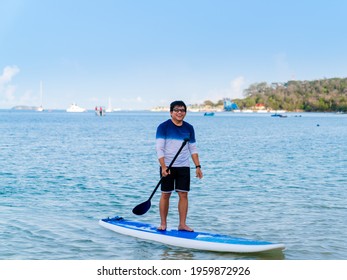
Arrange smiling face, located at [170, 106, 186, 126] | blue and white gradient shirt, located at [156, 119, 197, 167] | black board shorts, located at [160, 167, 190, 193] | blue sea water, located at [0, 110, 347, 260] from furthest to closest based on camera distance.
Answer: blue sea water, located at [0, 110, 347, 260] → black board shorts, located at [160, 167, 190, 193] → blue and white gradient shirt, located at [156, 119, 197, 167] → smiling face, located at [170, 106, 186, 126]

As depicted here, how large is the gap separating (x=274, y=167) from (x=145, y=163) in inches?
239

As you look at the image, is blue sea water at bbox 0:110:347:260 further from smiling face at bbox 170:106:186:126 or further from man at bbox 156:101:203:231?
smiling face at bbox 170:106:186:126

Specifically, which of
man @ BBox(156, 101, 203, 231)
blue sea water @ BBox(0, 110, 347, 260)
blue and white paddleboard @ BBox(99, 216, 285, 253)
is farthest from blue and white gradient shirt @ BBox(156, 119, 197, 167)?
blue sea water @ BBox(0, 110, 347, 260)

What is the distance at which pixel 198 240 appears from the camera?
9.79 meters

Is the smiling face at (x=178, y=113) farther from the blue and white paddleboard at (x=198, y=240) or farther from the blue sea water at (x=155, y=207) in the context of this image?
the blue sea water at (x=155, y=207)

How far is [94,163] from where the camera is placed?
90.7ft

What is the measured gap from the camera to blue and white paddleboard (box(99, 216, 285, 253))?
30.9 ft

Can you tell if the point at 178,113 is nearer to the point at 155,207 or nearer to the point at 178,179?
the point at 178,179

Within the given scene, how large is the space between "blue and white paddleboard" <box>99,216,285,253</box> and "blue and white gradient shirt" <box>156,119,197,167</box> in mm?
1357

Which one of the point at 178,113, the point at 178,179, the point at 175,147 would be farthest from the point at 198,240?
the point at 178,113

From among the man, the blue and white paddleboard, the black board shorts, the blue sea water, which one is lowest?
the blue sea water

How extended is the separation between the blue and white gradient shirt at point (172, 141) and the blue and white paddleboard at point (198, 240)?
1.36 m
